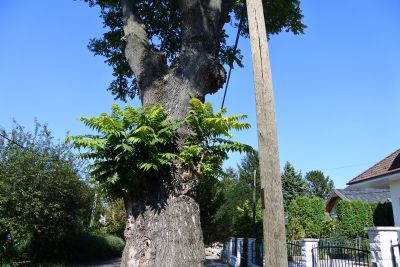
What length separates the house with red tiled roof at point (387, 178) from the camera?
40.7ft

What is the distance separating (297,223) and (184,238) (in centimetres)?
1751

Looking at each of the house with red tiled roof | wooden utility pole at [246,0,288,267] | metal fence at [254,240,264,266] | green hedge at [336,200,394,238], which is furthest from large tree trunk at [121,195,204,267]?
green hedge at [336,200,394,238]

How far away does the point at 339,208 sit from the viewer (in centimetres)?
2261

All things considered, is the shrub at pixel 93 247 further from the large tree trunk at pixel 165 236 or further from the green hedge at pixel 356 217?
the large tree trunk at pixel 165 236

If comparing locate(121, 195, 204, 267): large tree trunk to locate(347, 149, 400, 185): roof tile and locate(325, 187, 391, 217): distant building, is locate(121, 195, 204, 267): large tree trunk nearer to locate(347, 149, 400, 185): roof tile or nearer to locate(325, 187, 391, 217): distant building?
locate(347, 149, 400, 185): roof tile

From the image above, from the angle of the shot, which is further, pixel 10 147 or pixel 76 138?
pixel 10 147

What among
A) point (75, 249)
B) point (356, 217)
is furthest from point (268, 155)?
point (75, 249)

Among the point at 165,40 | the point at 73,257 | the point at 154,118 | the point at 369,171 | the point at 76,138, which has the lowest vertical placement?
the point at 73,257

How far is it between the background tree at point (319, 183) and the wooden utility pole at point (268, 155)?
63.6 meters

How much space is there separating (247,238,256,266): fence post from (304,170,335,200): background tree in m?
53.1

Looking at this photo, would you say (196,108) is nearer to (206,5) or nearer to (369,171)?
(206,5)

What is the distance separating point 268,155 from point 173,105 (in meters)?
2.46

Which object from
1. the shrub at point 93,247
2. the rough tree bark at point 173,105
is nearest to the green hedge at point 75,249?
the shrub at point 93,247

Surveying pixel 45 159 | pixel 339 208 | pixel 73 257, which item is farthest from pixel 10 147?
pixel 339 208
